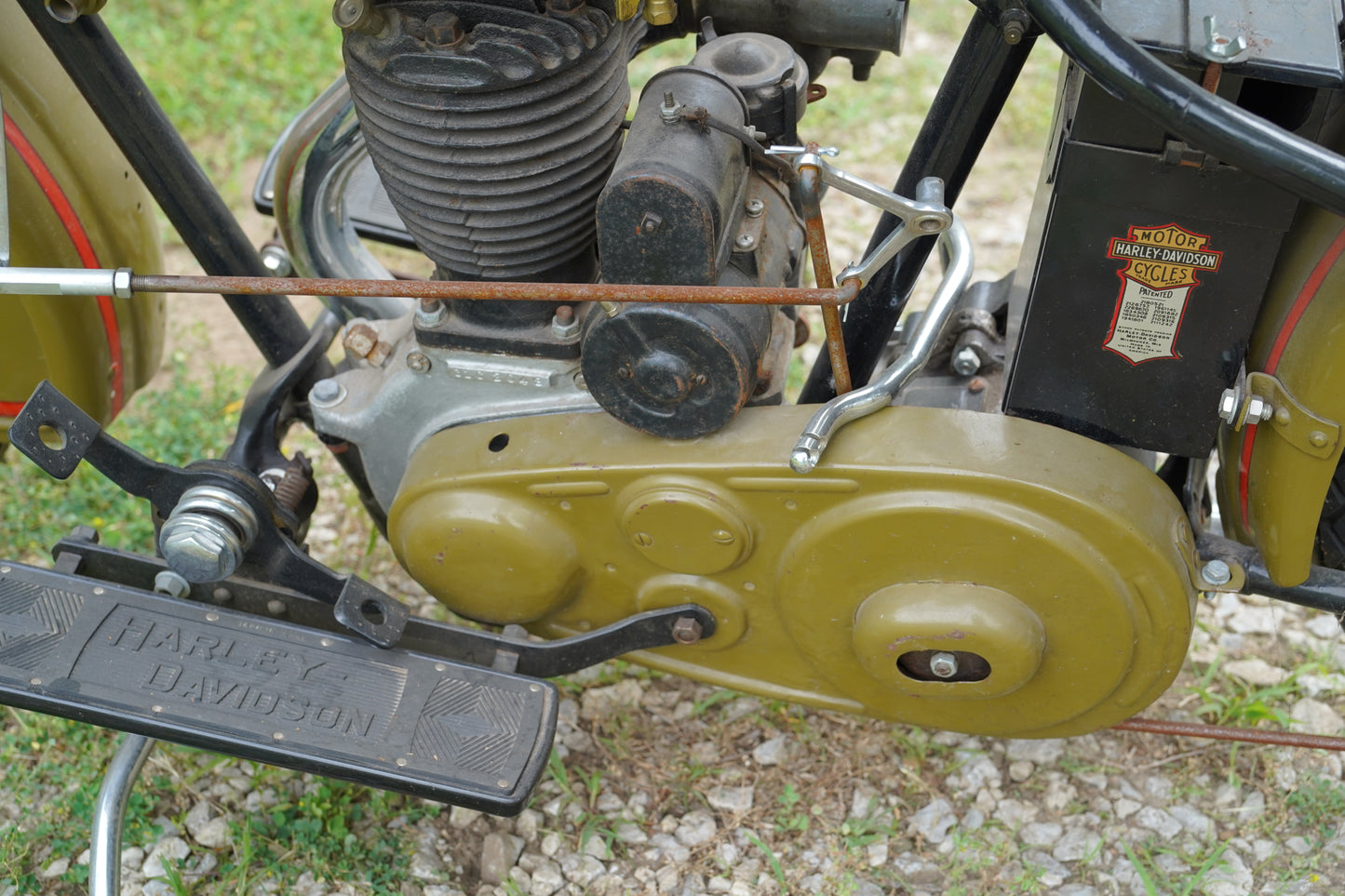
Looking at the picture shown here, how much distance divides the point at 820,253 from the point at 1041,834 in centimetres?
111

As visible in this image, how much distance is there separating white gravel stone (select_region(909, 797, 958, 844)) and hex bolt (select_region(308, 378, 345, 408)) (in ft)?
3.79

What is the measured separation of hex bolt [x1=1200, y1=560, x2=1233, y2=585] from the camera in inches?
63.0

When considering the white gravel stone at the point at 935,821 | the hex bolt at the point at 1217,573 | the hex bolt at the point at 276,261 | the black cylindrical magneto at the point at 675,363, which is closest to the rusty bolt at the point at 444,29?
the black cylindrical magneto at the point at 675,363

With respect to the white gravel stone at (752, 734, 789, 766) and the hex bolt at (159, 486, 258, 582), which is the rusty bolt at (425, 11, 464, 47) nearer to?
the hex bolt at (159, 486, 258, 582)

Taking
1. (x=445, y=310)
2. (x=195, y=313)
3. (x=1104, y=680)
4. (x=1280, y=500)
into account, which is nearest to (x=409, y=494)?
(x=445, y=310)

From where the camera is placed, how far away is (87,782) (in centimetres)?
199

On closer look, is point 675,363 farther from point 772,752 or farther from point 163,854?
point 163,854

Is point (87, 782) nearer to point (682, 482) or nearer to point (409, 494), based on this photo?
point (409, 494)

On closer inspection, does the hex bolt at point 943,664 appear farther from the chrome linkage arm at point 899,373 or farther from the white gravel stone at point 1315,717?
the white gravel stone at point 1315,717

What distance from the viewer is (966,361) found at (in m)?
1.79

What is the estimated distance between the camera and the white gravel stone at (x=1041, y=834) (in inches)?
76.7

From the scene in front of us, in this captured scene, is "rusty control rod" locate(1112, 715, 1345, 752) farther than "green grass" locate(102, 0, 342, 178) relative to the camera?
No

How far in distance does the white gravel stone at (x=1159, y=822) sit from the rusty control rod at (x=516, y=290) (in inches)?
43.6

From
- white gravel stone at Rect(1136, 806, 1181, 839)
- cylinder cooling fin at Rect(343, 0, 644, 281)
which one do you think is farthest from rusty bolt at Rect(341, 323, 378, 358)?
white gravel stone at Rect(1136, 806, 1181, 839)
